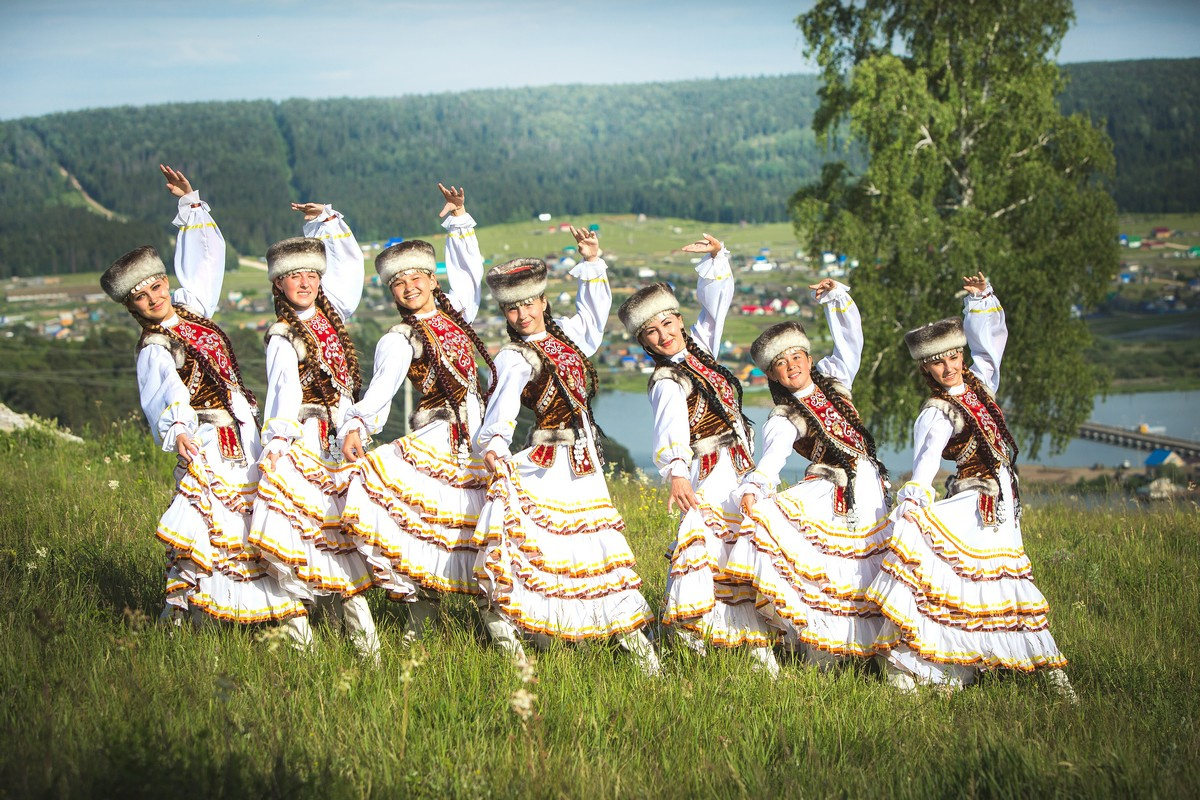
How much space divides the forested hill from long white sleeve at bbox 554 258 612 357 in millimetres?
57140

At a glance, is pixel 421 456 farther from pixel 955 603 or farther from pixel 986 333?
pixel 986 333

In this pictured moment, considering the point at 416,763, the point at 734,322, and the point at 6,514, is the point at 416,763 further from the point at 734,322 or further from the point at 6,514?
the point at 734,322

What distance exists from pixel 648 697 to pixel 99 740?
2556 millimetres

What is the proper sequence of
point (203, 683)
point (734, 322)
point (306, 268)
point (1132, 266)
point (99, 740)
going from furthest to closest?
1. point (1132, 266)
2. point (734, 322)
3. point (306, 268)
4. point (203, 683)
5. point (99, 740)

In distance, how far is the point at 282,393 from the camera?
6.28 metres

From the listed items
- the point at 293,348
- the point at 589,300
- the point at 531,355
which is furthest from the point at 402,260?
the point at 589,300

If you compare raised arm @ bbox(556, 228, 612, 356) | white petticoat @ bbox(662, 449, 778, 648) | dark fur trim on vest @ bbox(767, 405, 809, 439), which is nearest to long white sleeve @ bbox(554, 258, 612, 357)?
raised arm @ bbox(556, 228, 612, 356)

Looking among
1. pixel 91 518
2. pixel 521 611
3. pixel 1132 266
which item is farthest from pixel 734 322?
pixel 1132 266

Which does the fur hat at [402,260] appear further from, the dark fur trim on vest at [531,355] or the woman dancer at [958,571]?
the woman dancer at [958,571]

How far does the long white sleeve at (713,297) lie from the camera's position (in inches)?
264

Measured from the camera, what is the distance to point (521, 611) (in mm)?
6176

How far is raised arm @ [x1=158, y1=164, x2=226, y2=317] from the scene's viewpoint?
21.3 ft

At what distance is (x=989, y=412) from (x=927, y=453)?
0.53 metres

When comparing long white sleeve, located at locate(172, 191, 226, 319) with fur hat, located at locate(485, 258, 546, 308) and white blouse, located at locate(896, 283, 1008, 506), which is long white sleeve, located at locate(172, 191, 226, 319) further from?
white blouse, located at locate(896, 283, 1008, 506)
